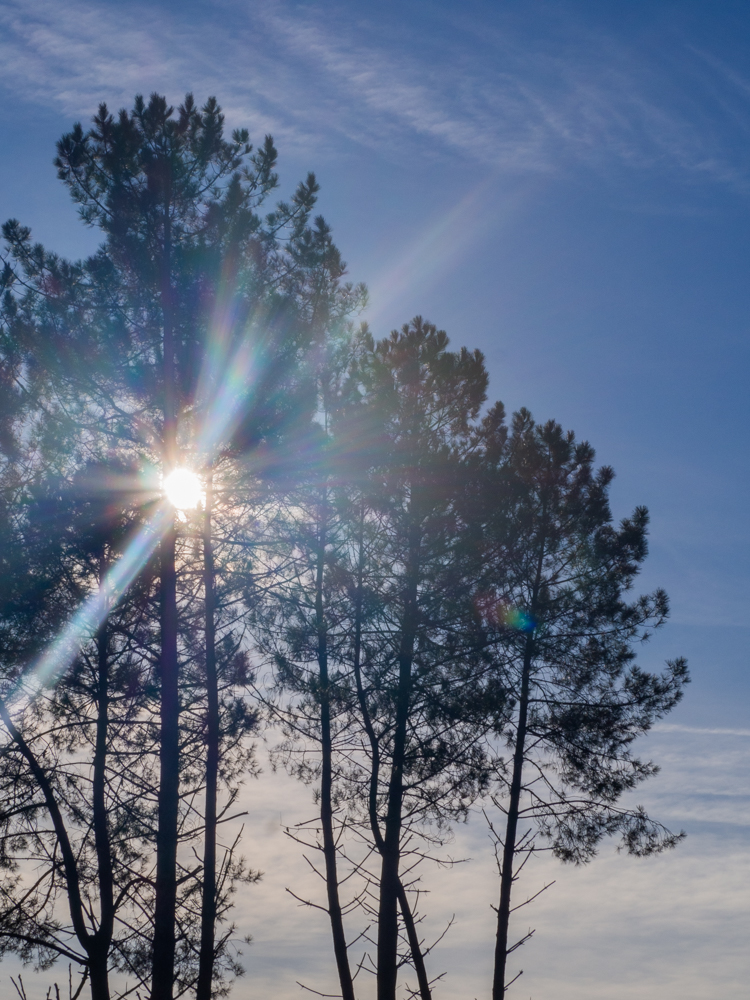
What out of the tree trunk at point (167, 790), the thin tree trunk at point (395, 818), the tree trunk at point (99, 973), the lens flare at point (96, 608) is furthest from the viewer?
the thin tree trunk at point (395, 818)

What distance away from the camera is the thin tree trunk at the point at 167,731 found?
13078mm

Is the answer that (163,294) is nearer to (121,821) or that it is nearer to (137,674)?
(137,674)

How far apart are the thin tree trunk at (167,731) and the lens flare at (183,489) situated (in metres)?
0.22

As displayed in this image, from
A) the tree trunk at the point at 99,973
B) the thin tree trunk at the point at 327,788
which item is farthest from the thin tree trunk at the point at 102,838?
the thin tree trunk at the point at 327,788

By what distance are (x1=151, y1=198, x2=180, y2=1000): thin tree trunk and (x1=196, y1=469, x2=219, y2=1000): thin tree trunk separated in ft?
2.22

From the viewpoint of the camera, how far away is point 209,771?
14805 mm

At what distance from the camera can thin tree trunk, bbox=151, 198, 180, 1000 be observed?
13078mm

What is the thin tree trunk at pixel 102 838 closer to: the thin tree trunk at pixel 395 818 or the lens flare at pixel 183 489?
the lens flare at pixel 183 489

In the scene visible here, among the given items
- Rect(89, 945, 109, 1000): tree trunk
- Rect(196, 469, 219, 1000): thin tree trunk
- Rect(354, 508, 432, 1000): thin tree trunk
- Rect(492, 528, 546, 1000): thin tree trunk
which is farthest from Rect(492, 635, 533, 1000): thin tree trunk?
Rect(89, 945, 109, 1000): tree trunk

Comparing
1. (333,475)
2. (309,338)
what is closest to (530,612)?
(333,475)

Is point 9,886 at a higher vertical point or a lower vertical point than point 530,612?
lower

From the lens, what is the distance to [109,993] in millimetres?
14039

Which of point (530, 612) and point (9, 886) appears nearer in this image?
point (9, 886)

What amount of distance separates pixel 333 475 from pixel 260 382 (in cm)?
229
